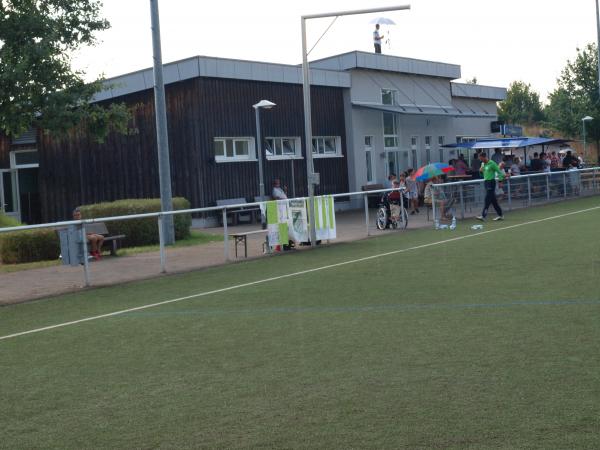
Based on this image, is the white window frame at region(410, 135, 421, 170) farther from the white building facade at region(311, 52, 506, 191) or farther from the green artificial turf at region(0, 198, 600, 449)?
the green artificial turf at region(0, 198, 600, 449)

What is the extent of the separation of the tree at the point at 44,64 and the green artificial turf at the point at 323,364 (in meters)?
7.51

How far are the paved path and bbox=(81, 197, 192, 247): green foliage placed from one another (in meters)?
1.76

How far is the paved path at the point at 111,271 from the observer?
496 inches

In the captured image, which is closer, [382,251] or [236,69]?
[382,251]

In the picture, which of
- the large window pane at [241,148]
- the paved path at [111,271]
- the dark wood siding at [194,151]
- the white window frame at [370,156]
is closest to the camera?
the paved path at [111,271]

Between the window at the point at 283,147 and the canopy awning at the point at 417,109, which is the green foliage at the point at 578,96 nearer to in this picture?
the canopy awning at the point at 417,109

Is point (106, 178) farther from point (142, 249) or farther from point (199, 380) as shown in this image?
point (199, 380)

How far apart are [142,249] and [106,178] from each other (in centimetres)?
1215

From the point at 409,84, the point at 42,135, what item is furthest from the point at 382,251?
the point at 409,84

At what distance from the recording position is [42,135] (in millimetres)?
32406

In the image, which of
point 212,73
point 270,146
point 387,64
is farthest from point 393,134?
point 212,73

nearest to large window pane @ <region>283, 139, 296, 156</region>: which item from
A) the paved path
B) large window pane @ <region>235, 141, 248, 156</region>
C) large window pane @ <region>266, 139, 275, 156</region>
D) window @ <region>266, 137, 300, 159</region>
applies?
window @ <region>266, 137, 300, 159</region>

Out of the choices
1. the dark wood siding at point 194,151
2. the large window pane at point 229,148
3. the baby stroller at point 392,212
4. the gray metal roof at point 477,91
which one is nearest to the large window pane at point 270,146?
the dark wood siding at point 194,151

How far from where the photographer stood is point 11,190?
33750 mm
